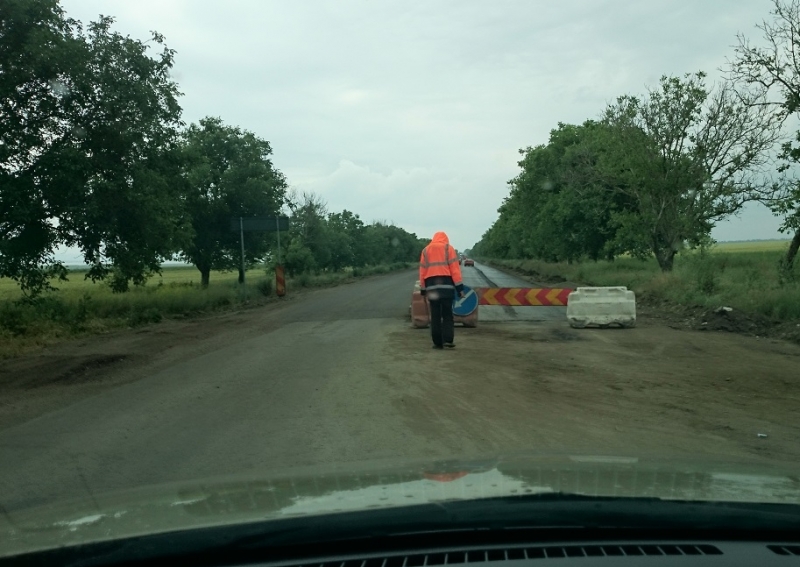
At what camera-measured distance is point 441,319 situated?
1359 centimetres

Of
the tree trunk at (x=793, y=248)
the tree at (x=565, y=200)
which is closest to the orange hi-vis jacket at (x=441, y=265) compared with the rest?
the tree trunk at (x=793, y=248)

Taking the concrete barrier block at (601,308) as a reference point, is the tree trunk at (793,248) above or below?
above

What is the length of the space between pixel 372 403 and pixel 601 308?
956 centimetres

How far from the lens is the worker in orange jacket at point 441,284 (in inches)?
528

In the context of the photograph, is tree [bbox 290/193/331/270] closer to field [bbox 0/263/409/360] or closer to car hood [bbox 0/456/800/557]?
field [bbox 0/263/409/360]

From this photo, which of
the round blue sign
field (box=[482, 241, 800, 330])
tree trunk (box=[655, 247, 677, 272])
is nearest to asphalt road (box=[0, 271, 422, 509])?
the round blue sign

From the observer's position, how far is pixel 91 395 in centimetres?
1009

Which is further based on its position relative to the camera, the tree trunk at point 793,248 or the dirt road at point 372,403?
the tree trunk at point 793,248

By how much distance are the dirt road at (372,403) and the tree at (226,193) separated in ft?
73.3

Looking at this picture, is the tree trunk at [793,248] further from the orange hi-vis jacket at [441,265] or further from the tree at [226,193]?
the tree at [226,193]

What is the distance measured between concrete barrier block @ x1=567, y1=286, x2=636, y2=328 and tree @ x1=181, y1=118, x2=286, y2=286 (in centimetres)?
2289

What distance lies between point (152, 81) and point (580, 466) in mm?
17550

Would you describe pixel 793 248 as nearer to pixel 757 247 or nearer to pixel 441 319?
pixel 441 319

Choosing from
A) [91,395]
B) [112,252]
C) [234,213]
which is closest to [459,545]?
[91,395]
